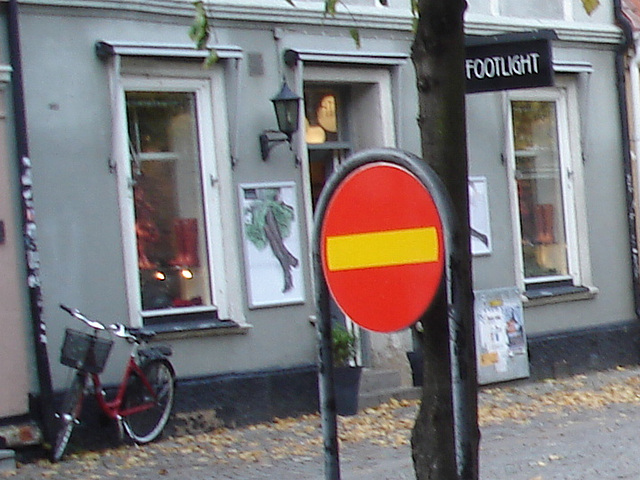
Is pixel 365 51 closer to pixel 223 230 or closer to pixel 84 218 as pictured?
pixel 223 230

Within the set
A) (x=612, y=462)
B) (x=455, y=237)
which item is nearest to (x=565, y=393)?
(x=612, y=462)

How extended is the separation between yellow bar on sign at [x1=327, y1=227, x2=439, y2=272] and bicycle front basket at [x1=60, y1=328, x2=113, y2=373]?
20.2ft

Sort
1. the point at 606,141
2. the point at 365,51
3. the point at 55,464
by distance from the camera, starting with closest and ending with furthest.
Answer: the point at 55,464 < the point at 365,51 < the point at 606,141

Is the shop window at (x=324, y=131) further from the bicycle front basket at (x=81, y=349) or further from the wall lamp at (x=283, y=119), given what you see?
the bicycle front basket at (x=81, y=349)

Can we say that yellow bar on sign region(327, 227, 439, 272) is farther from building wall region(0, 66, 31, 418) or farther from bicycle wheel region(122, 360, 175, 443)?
bicycle wheel region(122, 360, 175, 443)

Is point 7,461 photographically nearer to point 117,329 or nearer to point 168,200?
point 117,329

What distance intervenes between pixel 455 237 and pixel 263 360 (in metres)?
8.29

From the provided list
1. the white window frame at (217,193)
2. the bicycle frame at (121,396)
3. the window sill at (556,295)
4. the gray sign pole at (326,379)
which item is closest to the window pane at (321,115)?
the white window frame at (217,193)

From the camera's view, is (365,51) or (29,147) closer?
(29,147)

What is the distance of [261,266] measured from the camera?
1222 centimetres

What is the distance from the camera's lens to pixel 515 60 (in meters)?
10.7

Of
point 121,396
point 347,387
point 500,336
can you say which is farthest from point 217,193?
point 500,336

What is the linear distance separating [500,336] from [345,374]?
2.75m

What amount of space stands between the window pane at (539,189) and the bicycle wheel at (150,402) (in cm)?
546
